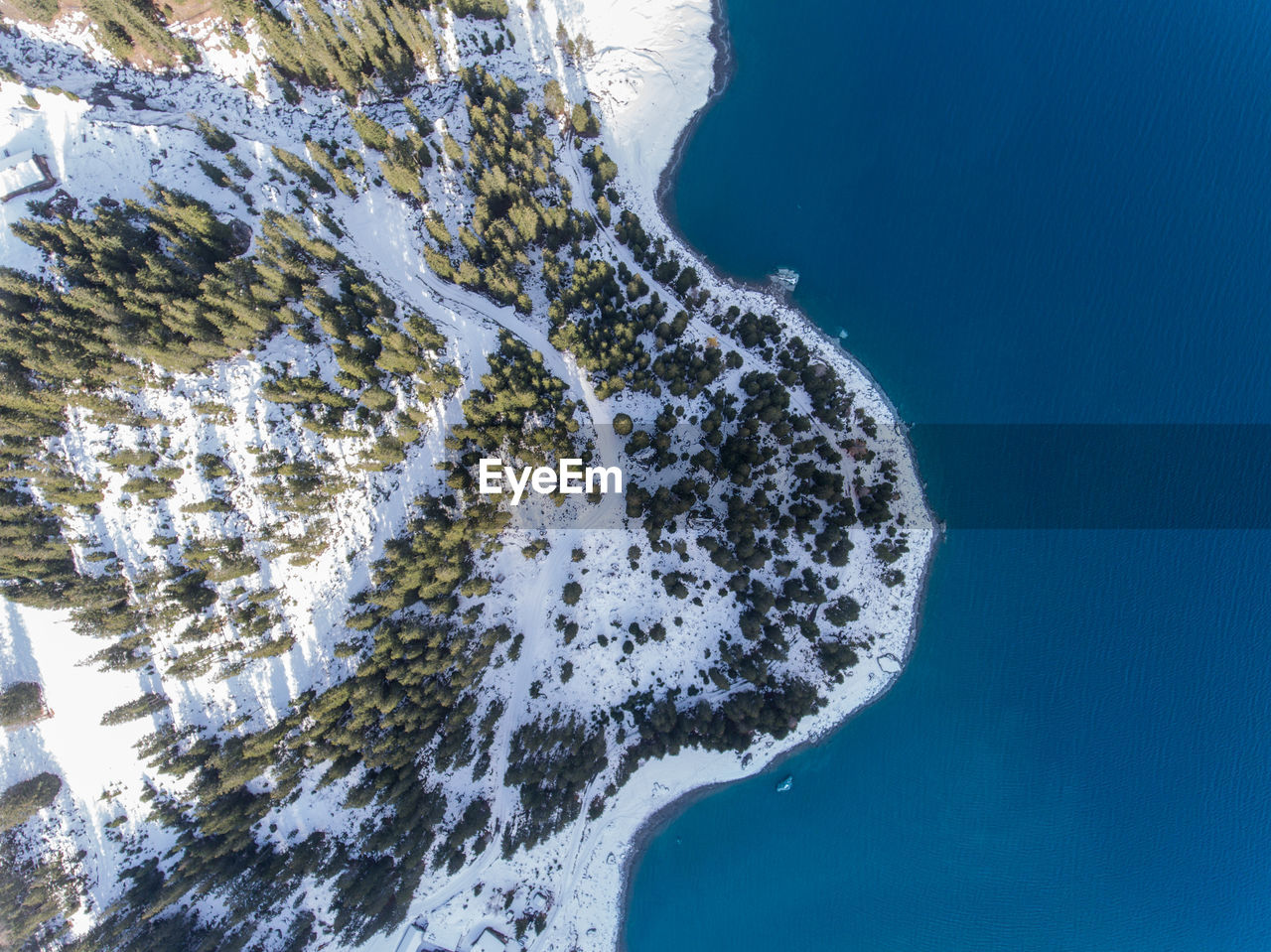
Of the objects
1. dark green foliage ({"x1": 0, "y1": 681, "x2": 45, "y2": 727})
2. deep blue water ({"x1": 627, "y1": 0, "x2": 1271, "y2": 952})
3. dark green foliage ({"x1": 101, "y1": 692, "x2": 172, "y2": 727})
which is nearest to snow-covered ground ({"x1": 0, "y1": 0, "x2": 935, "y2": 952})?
dark green foliage ({"x1": 0, "y1": 681, "x2": 45, "y2": 727})

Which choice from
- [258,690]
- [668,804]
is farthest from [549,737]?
[258,690]

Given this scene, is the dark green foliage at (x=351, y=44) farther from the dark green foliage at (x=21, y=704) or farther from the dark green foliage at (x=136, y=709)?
the dark green foliage at (x=21, y=704)

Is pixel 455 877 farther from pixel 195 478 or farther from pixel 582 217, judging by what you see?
pixel 582 217

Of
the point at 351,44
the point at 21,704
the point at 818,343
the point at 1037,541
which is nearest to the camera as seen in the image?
the point at 21,704

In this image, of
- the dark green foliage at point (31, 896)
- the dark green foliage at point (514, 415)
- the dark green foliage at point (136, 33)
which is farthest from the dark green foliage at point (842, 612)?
the dark green foliage at point (136, 33)

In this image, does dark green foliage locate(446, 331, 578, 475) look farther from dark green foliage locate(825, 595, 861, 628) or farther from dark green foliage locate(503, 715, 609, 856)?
dark green foliage locate(825, 595, 861, 628)

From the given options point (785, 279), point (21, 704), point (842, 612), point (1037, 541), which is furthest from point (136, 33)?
point (1037, 541)

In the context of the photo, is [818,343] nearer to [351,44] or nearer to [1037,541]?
[1037,541]
